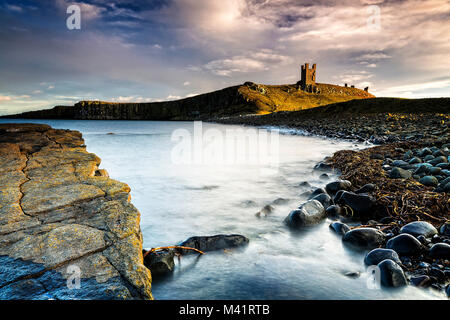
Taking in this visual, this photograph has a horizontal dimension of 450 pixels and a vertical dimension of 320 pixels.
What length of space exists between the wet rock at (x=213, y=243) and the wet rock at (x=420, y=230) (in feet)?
5.46

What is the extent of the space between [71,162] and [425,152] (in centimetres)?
752

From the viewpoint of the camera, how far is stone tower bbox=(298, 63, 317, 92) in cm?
11514

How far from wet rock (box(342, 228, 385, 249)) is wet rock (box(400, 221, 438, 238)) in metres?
0.25

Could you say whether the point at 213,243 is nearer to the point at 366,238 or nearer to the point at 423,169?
the point at 366,238

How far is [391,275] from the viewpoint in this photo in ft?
5.98

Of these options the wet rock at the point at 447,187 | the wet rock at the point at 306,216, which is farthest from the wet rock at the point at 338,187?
the wet rock at the point at 447,187

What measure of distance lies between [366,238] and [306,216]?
72 cm

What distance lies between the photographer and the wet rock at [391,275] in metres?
1.81

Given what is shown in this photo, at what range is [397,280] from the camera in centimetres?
180

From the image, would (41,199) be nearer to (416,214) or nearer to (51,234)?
(51,234)

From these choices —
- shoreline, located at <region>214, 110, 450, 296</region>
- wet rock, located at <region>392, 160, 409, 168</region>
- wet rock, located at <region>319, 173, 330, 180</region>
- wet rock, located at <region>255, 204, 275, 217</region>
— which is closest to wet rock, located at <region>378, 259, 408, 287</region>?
shoreline, located at <region>214, 110, 450, 296</region>

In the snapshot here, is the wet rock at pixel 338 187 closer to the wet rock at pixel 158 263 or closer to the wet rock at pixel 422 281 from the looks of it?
the wet rock at pixel 422 281

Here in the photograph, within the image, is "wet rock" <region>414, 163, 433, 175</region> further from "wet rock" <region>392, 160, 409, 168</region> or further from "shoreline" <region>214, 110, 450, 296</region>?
"wet rock" <region>392, 160, 409, 168</region>
